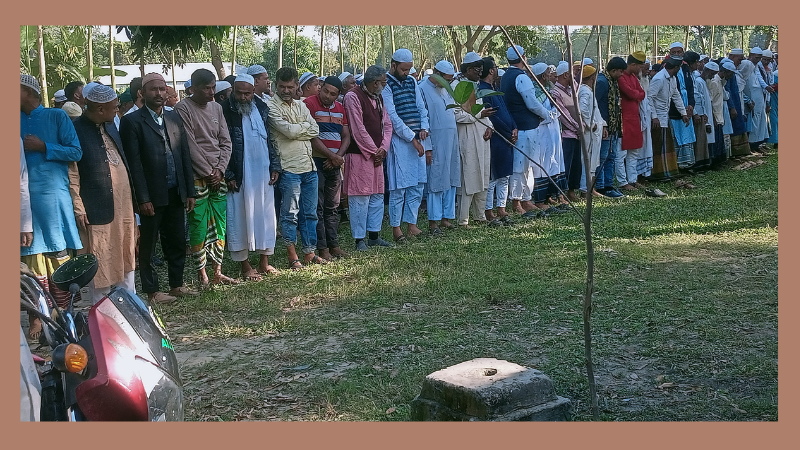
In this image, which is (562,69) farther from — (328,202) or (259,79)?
(259,79)

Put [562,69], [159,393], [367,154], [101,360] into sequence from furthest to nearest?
1. [562,69]
2. [367,154]
3. [159,393]
4. [101,360]

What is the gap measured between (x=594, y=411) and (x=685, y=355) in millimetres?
1283

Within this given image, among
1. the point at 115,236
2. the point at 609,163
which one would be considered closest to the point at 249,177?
the point at 115,236

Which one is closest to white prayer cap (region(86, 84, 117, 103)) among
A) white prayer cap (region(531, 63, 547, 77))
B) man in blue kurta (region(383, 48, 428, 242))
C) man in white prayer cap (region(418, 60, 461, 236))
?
man in blue kurta (region(383, 48, 428, 242))

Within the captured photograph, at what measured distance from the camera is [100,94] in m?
5.61

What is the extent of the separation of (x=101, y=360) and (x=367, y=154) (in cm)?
558

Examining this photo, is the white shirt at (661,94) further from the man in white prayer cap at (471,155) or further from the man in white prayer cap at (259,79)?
the man in white prayer cap at (259,79)

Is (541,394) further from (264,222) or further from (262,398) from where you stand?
(264,222)

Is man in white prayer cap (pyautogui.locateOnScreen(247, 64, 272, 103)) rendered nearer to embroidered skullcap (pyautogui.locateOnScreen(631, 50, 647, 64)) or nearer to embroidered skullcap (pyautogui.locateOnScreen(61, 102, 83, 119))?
embroidered skullcap (pyautogui.locateOnScreen(61, 102, 83, 119))

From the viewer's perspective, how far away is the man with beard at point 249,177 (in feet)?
23.5

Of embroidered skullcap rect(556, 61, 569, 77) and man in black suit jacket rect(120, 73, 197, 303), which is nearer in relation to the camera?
man in black suit jacket rect(120, 73, 197, 303)

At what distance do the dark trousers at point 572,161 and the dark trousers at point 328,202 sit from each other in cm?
419

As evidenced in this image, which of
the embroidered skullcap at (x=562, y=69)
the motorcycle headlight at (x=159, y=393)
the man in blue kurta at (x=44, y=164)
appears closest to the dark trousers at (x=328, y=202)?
the man in blue kurta at (x=44, y=164)

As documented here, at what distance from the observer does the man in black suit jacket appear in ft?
20.5
